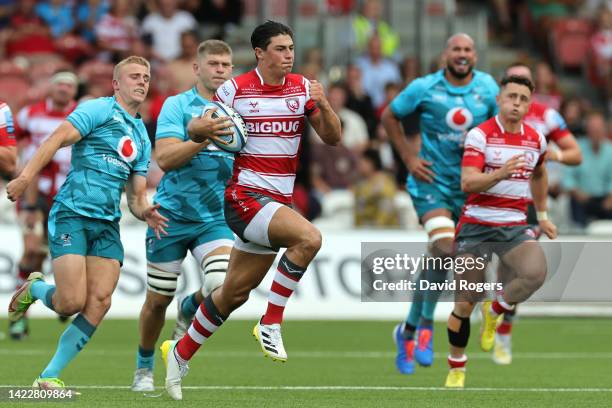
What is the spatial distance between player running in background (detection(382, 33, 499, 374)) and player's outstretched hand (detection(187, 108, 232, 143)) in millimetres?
3729

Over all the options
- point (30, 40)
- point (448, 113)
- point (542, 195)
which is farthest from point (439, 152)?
point (30, 40)

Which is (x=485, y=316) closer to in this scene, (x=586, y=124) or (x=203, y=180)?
(x=203, y=180)

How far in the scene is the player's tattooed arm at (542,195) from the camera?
11781 millimetres

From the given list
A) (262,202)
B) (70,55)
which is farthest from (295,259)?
(70,55)

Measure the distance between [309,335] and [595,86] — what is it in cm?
1119

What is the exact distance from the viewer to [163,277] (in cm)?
1107

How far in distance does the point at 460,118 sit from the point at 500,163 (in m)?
1.63

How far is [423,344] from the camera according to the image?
43.0 ft

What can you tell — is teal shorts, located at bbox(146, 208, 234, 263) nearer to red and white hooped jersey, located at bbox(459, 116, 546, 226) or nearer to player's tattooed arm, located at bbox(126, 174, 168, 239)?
player's tattooed arm, located at bbox(126, 174, 168, 239)

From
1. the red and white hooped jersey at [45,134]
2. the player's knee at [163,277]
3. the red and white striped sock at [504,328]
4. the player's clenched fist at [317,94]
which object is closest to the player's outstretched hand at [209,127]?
the player's clenched fist at [317,94]

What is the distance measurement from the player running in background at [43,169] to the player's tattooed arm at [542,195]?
5.35 metres

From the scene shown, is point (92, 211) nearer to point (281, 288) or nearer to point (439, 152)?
point (281, 288)

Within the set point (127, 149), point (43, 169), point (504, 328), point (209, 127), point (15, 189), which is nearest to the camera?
point (15, 189)

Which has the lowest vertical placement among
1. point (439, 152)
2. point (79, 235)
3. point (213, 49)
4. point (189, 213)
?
point (439, 152)
